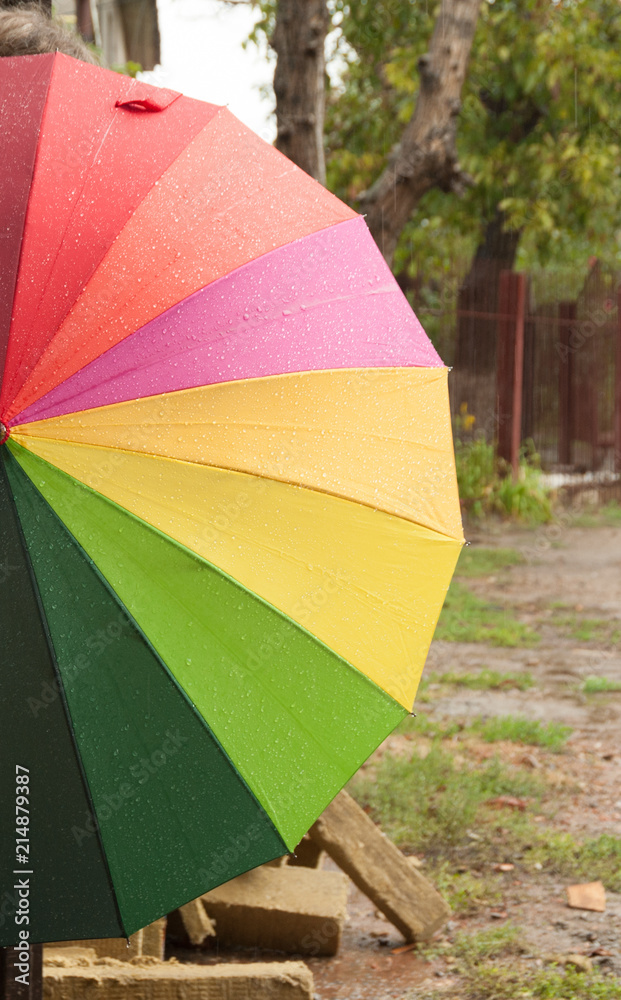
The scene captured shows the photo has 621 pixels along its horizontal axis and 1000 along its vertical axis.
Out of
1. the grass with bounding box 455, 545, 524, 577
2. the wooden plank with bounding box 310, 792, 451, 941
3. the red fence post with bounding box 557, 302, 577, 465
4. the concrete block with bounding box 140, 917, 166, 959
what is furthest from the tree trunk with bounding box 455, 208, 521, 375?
the concrete block with bounding box 140, 917, 166, 959

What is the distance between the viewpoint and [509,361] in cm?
1244

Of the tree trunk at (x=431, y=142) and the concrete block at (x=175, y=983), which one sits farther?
the tree trunk at (x=431, y=142)

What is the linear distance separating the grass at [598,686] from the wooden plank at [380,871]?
3.01 metres

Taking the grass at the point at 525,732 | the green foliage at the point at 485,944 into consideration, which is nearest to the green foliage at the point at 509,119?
the grass at the point at 525,732

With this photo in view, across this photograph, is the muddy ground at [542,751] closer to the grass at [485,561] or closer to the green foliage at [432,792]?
the grass at [485,561]

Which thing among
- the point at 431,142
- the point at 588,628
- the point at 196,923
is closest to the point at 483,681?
the point at 588,628

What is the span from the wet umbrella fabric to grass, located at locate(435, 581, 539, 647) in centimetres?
535

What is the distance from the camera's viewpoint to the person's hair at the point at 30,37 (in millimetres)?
2777

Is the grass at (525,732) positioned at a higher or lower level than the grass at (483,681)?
lower

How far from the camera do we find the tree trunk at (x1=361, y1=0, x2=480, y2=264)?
6266 mm

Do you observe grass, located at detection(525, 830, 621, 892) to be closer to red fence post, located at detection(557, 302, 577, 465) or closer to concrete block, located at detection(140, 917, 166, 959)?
concrete block, located at detection(140, 917, 166, 959)

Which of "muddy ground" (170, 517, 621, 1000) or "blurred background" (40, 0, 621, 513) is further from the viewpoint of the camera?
"blurred background" (40, 0, 621, 513)

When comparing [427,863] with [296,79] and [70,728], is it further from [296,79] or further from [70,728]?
[296,79]

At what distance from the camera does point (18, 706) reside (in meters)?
1.67
